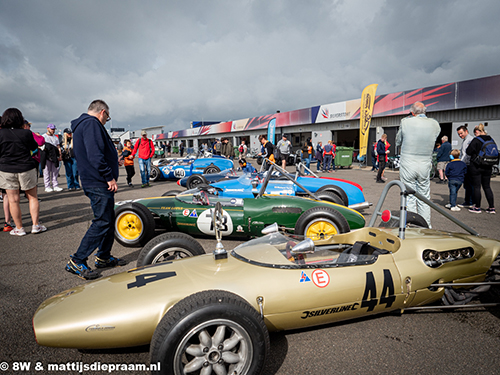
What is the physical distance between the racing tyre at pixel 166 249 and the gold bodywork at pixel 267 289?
51 centimetres

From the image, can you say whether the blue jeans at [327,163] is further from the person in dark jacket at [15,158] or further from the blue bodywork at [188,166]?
the person in dark jacket at [15,158]

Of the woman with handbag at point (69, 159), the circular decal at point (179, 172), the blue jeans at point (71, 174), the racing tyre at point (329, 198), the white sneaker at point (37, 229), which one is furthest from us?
the circular decal at point (179, 172)

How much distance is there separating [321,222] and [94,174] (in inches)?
113

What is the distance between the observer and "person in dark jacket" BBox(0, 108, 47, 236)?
4.09 m

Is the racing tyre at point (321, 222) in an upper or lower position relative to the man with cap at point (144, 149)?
lower

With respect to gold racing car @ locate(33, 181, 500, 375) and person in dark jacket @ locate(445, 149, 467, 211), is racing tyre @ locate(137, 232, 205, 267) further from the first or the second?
person in dark jacket @ locate(445, 149, 467, 211)

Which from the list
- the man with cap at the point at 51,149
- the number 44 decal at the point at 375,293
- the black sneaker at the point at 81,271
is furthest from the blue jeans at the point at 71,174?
the number 44 decal at the point at 375,293

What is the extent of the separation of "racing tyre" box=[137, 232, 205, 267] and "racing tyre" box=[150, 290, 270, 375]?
3.66 feet

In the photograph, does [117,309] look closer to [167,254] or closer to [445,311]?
[167,254]

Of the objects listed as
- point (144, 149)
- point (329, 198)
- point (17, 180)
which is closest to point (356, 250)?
point (329, 198)

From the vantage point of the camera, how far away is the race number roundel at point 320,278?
6.55 feet

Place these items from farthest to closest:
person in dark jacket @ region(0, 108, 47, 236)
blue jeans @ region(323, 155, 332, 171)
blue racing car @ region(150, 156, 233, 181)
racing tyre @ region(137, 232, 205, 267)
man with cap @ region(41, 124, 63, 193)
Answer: blue jeans @ region(323, 155, 332, 171) < blue racing car @ region(150, 156, 233, 181) < man with cap @ region(41, 124, 63, 193) < person in dark jacket @ region(0, 108, 47, 236) < racing tyre @ region(137, 232, 205, 267)

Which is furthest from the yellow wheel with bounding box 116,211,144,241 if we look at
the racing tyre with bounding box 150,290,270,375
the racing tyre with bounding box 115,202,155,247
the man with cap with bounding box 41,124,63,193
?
the man with cap with bounding box 41,124,63,193

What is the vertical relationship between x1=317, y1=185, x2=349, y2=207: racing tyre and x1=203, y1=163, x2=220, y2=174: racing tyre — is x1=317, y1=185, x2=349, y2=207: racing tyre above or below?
below
